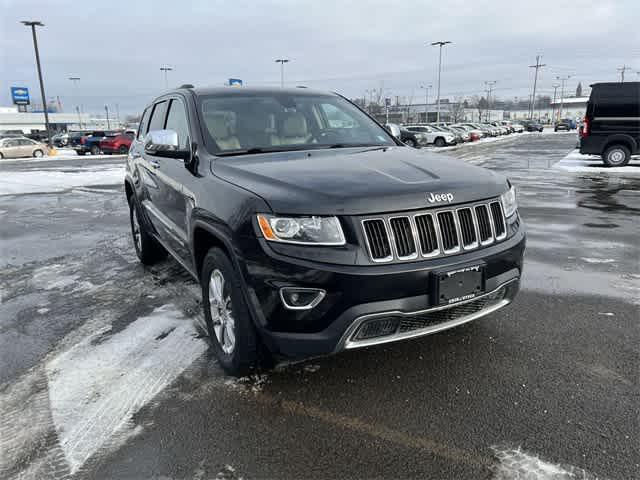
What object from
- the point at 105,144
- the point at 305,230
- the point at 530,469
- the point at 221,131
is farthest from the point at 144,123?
the point at 105,144

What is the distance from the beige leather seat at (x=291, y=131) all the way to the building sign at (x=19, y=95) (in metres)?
89.8

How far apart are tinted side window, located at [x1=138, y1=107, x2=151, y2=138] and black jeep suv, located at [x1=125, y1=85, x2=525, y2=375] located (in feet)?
6.70

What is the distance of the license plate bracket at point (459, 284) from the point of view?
2564 millimetres

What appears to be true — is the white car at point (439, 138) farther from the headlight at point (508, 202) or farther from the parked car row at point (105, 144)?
the headlight at point (508, 202)

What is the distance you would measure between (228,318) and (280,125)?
1655mm

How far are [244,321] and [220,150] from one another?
132 cm

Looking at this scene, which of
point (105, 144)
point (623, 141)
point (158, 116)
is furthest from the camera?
point (105, 144)

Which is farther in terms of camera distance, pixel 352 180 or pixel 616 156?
pixel 616 156

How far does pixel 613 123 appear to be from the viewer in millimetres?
14719

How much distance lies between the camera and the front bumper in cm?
244

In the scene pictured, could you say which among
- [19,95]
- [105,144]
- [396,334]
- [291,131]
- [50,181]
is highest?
[19,95]

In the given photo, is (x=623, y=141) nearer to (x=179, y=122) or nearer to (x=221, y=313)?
(x=179, y=122)

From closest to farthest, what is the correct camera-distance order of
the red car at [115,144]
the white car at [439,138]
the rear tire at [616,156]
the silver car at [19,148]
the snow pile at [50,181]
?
the snow pile at [50,181]
the rear tire at [616,156]
the silver car at [19,148]
the red car at [115,144]
the white car at [439,138]

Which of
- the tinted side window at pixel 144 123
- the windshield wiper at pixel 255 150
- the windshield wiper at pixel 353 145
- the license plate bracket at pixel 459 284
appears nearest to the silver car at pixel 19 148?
the tinted side window at pixel 144 123
